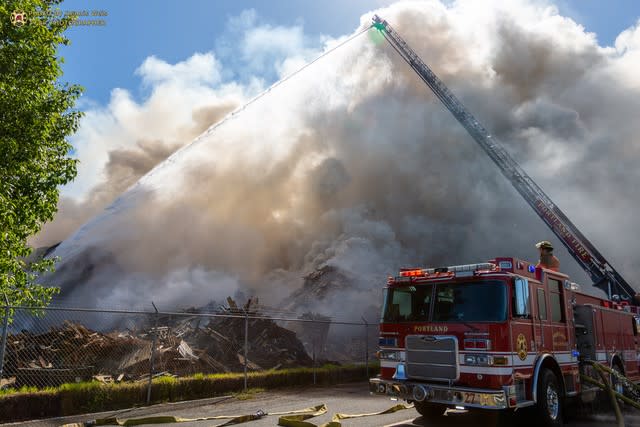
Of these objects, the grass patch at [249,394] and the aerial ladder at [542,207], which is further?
the aerial ladder at [542,207]

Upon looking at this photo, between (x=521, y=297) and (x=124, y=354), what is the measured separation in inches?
419

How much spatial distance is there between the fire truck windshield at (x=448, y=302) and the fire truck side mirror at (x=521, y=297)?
23cm

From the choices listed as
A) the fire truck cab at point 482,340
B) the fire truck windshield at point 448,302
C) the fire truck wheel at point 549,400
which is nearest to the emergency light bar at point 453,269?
the fire truck cab at point 482,340

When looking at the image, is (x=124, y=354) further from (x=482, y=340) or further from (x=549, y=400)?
(x=549, y=400)

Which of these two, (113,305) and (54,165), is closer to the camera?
(54,165)

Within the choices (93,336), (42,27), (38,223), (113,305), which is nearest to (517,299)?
(38,223)

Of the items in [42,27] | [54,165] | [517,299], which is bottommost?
[517,299]

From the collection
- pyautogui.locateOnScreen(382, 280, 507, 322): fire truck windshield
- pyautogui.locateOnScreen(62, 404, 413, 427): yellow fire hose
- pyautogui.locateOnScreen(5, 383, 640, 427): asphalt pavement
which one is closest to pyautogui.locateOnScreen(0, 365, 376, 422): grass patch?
pyautogui.locateOnScreen(5, 383, 640, 427): asphalt pavement

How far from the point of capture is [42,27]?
7.68 m

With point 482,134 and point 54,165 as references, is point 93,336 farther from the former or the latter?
point 482,134

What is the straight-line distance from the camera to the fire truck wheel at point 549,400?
25.0ft

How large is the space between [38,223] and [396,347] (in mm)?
6607

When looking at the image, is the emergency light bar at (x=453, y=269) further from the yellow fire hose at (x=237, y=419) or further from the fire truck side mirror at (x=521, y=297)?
the yellow fire hose at (x=237, y=419)

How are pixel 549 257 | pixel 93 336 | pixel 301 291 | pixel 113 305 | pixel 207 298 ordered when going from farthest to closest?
1. pixel 301 291
2. pixel 207 298
3. pixel 113 305
4. pixel 93 336
5. pixel 549 257
